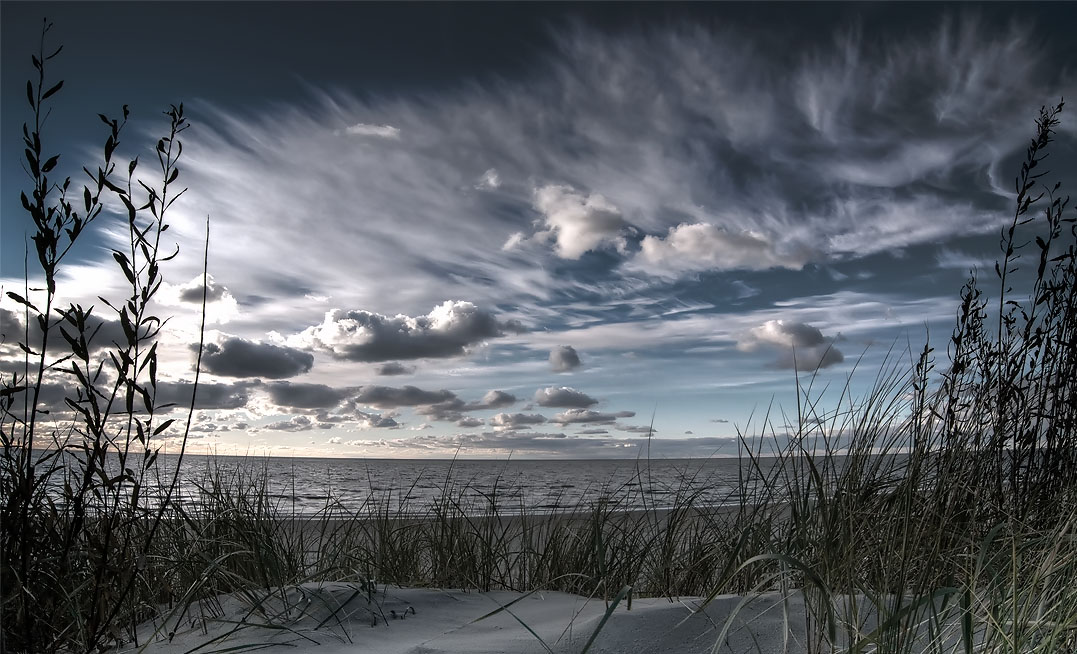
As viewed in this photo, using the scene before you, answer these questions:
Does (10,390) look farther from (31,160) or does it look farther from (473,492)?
(473,492)

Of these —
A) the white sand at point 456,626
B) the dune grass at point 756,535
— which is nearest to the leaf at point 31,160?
the dune grass at point 756,535

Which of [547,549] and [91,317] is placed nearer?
[91,317]

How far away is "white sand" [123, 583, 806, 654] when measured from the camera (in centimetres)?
251

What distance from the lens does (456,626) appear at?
3.01 meters

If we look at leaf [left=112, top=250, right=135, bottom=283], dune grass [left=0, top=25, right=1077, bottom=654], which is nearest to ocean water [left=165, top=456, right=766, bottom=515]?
dune grass [left=0, top=25, right=1077, bottom=654]

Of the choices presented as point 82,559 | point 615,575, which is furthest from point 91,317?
point 615,575

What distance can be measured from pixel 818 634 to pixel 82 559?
3079 mm

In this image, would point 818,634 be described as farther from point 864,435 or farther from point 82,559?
point 82,559

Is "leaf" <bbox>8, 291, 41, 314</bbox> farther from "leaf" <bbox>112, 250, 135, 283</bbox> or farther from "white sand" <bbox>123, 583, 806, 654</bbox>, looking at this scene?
"white sand" <bbox>123, 583, 806, 654</bbox>

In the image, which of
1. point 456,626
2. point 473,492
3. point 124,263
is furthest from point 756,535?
point 473,492

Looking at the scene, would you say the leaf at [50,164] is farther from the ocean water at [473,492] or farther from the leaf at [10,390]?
the ocean water at [473,492]

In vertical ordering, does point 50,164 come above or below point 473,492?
above

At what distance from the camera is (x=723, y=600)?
2.89 metres

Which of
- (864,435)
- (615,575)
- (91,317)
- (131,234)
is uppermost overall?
(131,234)
